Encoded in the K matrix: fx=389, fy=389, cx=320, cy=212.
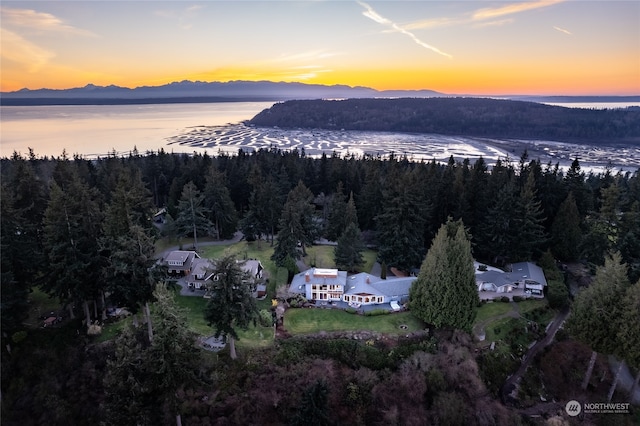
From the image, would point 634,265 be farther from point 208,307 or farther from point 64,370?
point 64,370

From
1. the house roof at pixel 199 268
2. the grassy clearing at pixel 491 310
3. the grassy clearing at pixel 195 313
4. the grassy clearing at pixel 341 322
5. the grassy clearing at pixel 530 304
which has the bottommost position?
the grassy clearing at pixel 491 310

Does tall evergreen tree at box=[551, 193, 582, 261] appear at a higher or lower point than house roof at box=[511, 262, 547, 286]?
higher

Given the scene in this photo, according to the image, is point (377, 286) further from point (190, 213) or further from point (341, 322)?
point (190, 213)

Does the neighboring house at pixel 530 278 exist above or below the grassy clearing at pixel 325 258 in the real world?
above

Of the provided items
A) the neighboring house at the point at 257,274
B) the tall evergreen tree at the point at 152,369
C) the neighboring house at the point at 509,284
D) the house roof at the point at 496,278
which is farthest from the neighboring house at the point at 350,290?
the tall evergreen tree at the point at 152,369

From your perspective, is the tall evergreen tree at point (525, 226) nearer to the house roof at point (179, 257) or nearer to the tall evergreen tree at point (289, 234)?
the tall evergreen tree at point (289, 234)

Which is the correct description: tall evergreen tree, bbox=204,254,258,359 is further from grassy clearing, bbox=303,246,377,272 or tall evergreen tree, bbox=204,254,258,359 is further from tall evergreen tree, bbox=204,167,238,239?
tall evergreen tree, bbox=204,167,238,239

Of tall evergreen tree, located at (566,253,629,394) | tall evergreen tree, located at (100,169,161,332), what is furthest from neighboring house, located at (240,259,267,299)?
tall evergreen tree, located at (566,253,629,394)
